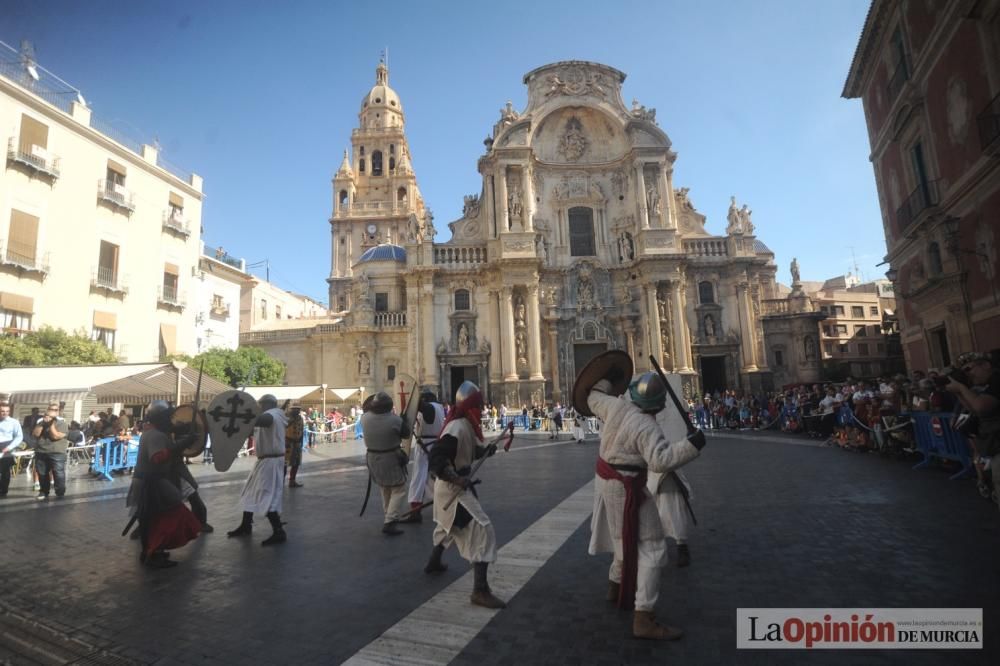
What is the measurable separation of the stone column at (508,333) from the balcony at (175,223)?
1654cm

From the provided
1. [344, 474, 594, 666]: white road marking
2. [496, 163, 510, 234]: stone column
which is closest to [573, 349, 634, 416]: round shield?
[344, 474, 594, 666]: white road marking

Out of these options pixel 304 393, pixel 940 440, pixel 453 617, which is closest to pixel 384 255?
pixel 304 393

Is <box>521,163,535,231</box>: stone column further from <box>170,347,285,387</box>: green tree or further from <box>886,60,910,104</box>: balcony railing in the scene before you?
<box>886,60,910,104</box>: balcony railing

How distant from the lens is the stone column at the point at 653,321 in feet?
95.3

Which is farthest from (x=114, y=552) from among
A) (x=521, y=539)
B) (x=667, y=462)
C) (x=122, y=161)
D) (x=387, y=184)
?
(x=387, y=184)

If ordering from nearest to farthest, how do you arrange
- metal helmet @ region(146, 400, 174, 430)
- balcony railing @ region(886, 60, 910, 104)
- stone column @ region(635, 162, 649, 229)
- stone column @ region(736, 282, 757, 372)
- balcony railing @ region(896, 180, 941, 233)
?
1. metal helmet @ region(146, 400, 174, 430)
2. balcony railing @ region(896, 180, 941, 233)
3. balcony railing @ region(886, 60, 910, 104)
4. stone column @ region(736, 282, 757, 372)
5. stone column @ region(635, 162, 649, 229)

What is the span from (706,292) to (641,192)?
23.2 feet

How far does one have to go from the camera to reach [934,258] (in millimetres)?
15477

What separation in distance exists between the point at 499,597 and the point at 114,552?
473 cm

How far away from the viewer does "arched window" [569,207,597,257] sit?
31906mm

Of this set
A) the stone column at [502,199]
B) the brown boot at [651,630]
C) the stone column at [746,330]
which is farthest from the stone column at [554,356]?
the brown boot at [651,630]

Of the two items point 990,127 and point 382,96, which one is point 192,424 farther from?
point 382,96
